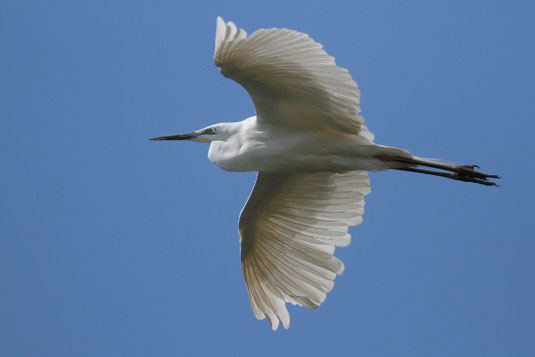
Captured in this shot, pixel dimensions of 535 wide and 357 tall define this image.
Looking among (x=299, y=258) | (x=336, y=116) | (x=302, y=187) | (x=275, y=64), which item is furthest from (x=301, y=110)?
(x=299, y=258)

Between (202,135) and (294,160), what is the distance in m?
0.77

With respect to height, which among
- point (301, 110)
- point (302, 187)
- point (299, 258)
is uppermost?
point (301, 110)

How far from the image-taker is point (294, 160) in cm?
532

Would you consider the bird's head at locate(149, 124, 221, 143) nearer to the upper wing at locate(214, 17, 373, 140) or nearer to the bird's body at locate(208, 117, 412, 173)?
the bird's body at locate(208, 117, 412, 173)

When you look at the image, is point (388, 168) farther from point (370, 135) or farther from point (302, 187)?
point (302, 187)

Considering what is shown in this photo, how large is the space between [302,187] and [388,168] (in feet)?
2.78

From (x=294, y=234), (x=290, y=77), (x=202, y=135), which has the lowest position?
(x=294, y=234)

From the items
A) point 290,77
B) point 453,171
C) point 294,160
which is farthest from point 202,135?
point 453,171

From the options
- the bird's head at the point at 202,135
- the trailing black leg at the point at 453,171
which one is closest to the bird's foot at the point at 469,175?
the trailing black leg at the point at 453,171

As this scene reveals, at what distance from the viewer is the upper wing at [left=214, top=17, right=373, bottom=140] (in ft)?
14.6

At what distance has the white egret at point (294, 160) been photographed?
4.63 metres

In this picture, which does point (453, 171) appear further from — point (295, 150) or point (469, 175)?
point (295, 150)

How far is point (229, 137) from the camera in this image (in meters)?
5.44

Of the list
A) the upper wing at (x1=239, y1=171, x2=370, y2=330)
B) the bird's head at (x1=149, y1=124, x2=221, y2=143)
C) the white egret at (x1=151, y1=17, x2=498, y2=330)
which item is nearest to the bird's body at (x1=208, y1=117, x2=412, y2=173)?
the white egret at (x1=151, y1=17, x2=498, y2=330)
